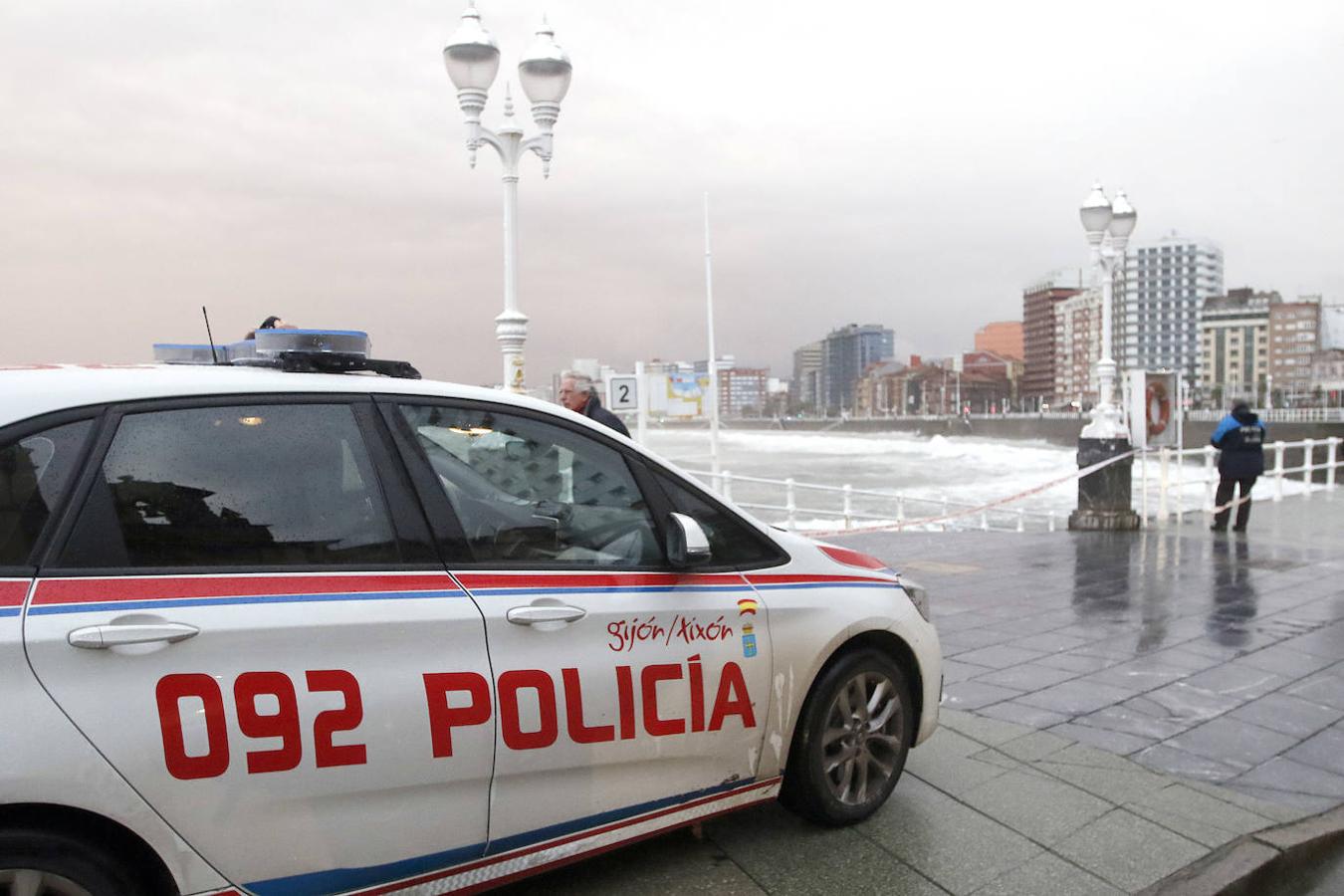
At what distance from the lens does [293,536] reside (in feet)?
8.11

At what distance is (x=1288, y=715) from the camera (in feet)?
16.3

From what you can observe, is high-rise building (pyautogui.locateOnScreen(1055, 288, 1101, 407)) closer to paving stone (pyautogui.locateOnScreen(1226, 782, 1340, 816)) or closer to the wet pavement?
the wet pavement

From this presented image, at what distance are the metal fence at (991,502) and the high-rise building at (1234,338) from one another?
12835cm

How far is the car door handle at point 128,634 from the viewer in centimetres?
207

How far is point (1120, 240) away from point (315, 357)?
1499 cm

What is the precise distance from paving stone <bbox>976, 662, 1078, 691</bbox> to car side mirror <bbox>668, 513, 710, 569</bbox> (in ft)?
10.4

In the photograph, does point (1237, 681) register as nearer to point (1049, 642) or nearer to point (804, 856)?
point (1049, 642)

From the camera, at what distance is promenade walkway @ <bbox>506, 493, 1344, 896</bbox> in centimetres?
322

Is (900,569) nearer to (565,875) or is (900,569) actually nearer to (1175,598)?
(1175,598)

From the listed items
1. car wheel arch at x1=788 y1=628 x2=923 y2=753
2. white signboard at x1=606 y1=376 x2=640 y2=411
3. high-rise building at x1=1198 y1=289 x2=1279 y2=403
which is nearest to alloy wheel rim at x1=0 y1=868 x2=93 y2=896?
car wheel arch at x1=788 y1=628 x2=923 y2=753

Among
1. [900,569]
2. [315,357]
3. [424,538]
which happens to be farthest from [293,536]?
[900,569]

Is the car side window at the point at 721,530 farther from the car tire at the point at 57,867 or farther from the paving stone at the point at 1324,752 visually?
the paving stone at the point at 1324,752

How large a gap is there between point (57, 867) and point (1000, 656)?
5360mm

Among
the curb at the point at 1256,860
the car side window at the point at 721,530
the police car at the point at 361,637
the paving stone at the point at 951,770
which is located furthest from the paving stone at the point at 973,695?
the car side window at the point at 721,530
